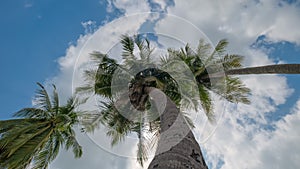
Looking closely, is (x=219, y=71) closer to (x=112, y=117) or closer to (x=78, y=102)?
(x=112, y=117)

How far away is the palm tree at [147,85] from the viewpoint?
955 cm

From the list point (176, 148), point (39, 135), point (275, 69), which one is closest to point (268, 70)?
point (275, 69)

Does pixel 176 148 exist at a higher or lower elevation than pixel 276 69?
lower

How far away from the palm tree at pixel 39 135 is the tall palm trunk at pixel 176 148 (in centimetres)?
514

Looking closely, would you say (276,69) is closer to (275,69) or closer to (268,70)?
(275,69)

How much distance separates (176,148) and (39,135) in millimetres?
6495

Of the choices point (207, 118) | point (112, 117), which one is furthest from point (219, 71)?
point (112, 117)

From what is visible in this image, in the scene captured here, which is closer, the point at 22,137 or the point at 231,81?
the point at 22,137

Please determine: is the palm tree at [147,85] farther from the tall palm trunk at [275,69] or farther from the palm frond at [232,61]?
the tall palm trunk at [275,69]

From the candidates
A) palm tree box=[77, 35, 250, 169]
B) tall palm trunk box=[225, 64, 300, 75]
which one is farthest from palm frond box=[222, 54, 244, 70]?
tall palm trunk box=[225, 64, 300, 75]

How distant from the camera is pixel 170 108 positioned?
215 inches

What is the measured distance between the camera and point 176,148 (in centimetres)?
357

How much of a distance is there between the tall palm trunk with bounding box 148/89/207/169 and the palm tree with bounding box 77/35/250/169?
3958 millimetres

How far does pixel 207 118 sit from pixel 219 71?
2.08m
